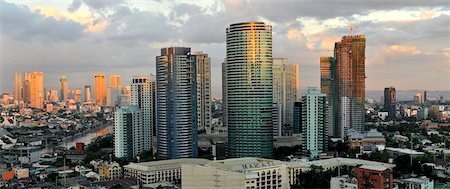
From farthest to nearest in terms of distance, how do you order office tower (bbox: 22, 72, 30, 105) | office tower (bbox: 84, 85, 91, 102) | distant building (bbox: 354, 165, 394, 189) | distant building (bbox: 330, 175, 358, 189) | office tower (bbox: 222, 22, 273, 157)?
office tower (bbox: 84, 85, 91, 102)
office tower (bbox: 22, 72, 30, 105)
office tower (bbox: 222, 22, 273, 157)
distant building (bbox: 330, 175, 358, 189)
distant building (bbox: 354, 165, 394, 189)

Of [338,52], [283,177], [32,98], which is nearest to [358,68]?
[338,52]

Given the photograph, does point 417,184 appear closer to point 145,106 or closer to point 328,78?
point 145,106

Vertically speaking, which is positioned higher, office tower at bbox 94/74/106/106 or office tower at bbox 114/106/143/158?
office tower at bbox 94/74/106/106

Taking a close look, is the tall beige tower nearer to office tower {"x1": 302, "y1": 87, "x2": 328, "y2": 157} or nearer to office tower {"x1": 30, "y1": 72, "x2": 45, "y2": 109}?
office tower {"x1": 30, "y1": 72, "x2": 45, "y2": 109}

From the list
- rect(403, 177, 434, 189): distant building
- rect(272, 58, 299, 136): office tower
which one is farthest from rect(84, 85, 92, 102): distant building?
rect(403, 177, 434, 189): distant building

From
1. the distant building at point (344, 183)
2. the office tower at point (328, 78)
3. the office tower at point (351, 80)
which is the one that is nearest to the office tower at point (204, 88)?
the office tower at point (328, 78)

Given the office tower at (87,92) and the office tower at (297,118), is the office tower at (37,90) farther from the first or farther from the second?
the office tower at (297,118)
